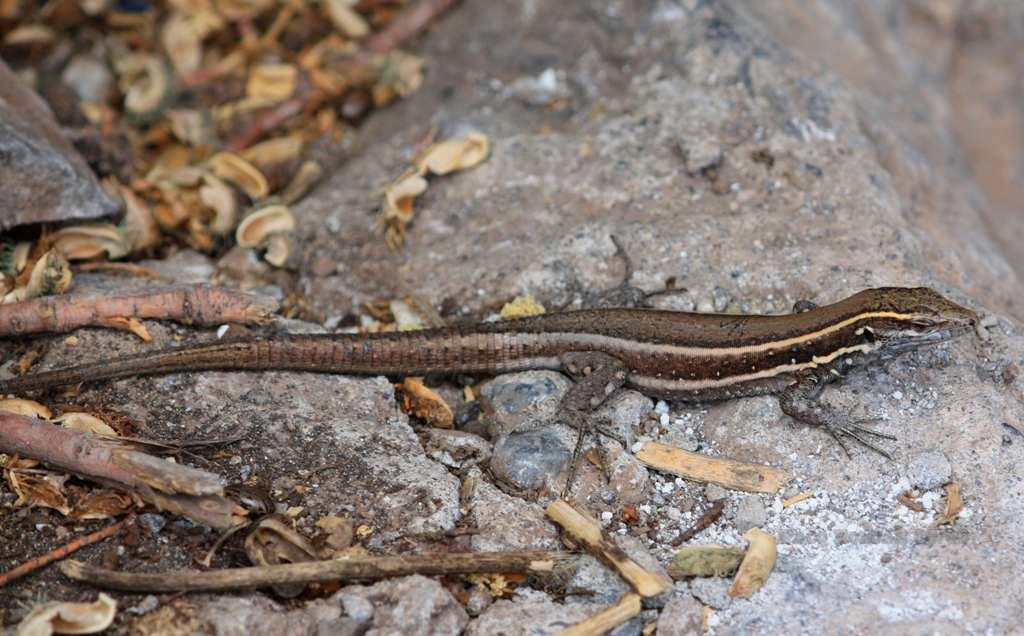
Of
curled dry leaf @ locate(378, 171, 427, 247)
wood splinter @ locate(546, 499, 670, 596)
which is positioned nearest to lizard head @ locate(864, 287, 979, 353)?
wood splinter @ locate(546, 499, 670, 596)

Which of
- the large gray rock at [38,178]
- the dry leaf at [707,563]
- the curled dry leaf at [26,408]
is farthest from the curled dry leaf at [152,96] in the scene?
the dry leaf at [707,563]

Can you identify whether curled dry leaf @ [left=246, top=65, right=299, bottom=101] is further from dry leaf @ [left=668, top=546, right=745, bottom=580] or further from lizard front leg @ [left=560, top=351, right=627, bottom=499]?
dry leaf @ [left=668, top=546, right=745, bottom=580]

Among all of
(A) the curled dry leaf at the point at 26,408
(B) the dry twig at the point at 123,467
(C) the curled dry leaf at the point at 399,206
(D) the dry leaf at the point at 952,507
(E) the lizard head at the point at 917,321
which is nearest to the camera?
(B) the dry twig at the point at 123,467

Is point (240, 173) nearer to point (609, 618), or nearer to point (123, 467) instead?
point (123, 467)

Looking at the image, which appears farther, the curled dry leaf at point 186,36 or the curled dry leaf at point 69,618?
the curled dry leaf at point 186,36

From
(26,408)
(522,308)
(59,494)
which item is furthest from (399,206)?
(59,494)

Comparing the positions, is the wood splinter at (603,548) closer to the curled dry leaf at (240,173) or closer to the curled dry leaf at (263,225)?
the curled dry leaf at (263,225)

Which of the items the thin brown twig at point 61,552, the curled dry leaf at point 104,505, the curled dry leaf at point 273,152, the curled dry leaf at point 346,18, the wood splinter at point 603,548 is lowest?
the curled dry leaf at point 273,152
